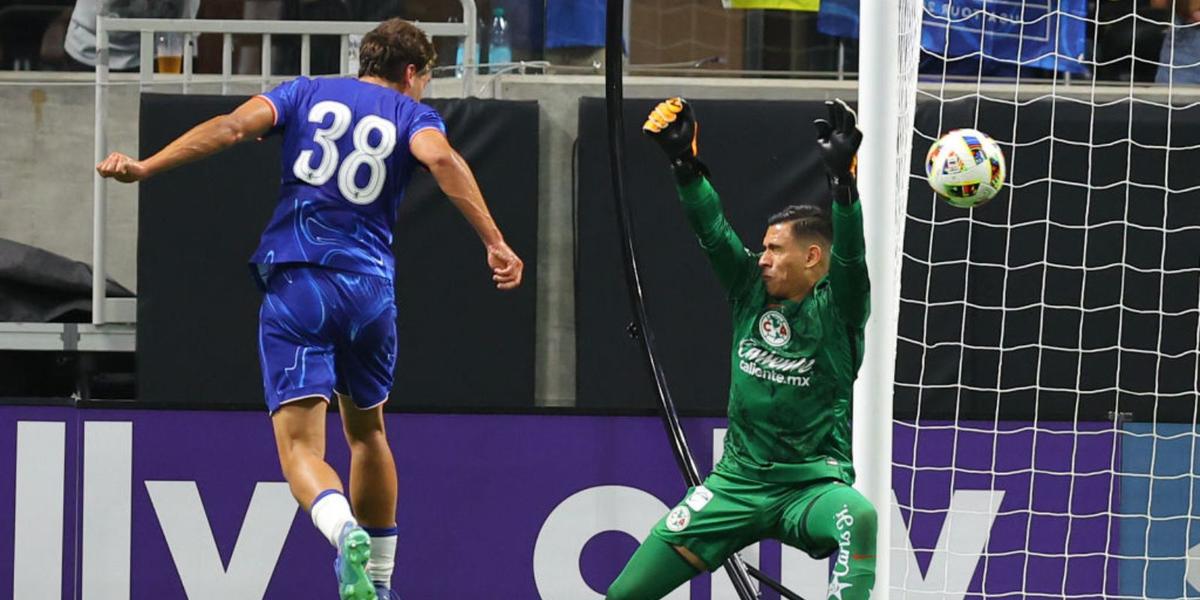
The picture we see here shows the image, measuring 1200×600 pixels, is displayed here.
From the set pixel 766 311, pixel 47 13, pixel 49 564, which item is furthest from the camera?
pixel 47 13

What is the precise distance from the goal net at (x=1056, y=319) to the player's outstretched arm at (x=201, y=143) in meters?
3.02

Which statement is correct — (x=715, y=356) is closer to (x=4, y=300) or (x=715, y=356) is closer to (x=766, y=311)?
(x=766, y=311)

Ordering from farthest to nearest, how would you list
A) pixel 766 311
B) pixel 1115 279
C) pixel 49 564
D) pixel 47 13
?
pixel 47 13 < pixel 1115 279 < pixel 49 564 < pixel 766 311

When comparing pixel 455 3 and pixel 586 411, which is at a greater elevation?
pixel 455 3

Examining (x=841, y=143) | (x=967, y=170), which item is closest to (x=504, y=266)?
(x=841, y=143)

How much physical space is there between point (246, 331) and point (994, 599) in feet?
11.1

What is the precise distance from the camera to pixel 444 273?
25.3 ft

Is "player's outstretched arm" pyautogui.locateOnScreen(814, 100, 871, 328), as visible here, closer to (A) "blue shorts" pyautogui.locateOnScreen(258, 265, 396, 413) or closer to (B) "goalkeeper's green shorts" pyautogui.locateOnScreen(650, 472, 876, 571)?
(B) "goalkeeper's green shorts" pyautogui.locateOnScreen(650, 472, 876, 571)

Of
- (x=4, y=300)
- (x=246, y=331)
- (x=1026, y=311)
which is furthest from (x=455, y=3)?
(x=1026, y=311)

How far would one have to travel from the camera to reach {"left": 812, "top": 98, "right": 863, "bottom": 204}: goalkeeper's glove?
4.94m

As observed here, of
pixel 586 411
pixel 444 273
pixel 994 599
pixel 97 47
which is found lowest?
pixel 994 599

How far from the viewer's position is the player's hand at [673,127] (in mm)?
5254

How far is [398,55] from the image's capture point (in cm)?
576

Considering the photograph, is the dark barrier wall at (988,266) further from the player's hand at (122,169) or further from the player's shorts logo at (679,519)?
the player's hand at (122,169)
